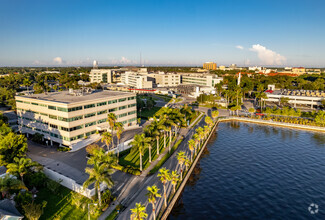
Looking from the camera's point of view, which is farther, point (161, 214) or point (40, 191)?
point (40, 191)

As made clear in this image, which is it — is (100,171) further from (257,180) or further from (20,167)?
(257,180)

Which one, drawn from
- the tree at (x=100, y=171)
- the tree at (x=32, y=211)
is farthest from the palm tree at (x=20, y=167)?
the tree at (x=100, y=171)

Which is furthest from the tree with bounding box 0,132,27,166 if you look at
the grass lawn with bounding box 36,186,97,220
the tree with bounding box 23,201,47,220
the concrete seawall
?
the concrete seawall

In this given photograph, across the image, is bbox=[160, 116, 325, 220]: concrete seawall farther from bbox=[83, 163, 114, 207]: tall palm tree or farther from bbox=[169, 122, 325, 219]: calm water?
bbox=[83, 163, 114, 207]: tall palm tree

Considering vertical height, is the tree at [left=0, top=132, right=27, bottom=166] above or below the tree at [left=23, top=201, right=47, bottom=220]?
above

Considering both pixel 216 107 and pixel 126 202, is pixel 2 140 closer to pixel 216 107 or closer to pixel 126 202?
pixel 126 202

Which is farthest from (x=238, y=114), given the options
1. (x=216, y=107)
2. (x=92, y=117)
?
(x=92, y=117)
